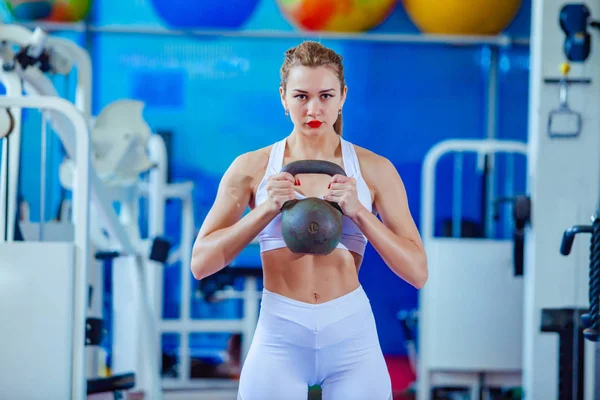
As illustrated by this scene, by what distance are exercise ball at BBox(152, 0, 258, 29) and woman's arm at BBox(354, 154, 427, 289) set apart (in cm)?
443

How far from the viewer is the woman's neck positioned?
1971 millimetres

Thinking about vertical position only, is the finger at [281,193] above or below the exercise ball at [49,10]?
below

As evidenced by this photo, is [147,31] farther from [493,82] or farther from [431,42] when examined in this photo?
[493,82]

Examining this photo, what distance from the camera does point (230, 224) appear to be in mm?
1929

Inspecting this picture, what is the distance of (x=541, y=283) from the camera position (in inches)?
153

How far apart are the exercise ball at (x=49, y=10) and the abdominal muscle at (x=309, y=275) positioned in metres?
4.59

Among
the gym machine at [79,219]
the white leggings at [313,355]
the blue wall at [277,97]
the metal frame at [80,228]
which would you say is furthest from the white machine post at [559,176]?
the blue wall at [277,97]

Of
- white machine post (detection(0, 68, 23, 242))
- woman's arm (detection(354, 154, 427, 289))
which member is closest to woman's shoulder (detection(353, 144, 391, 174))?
woman's arm (detection(354, 154, 427, 289))

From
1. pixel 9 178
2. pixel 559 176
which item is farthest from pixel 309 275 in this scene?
pixel 559 176

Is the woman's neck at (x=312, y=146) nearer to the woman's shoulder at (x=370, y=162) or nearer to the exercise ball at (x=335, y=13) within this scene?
the woman's shoulder at (x=370, y=162)

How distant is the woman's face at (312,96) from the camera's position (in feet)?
6.14

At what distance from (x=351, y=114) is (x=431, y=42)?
0.87m

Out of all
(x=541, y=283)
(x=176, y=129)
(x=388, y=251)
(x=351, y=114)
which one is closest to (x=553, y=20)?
(x=541, y=283)

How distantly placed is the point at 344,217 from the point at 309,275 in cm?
16
